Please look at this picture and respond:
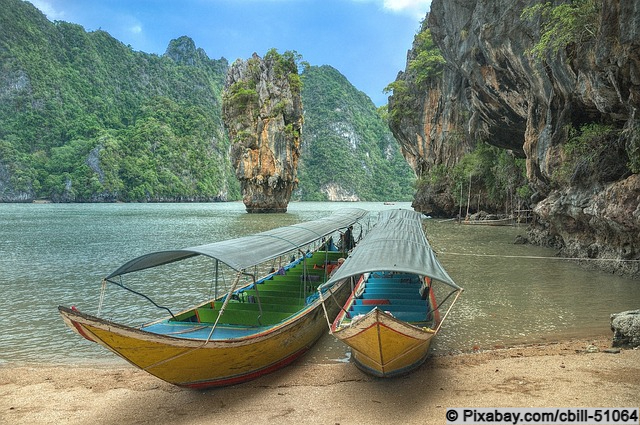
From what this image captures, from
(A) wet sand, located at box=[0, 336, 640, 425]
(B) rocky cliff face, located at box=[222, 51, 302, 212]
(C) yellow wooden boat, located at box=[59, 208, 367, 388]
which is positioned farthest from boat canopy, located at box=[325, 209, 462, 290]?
(B) rocky cliff face, located at box=[222, 51, 302, 212]

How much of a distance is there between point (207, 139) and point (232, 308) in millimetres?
Result: 119285

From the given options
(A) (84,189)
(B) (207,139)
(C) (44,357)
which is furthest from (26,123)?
(C) (44,357)

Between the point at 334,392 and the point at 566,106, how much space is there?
45.6 ft

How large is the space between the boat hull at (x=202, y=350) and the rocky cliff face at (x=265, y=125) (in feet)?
163

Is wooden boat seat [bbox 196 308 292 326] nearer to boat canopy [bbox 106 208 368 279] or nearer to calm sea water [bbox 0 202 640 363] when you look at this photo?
calm sea water [bbox 0 202 640 363]

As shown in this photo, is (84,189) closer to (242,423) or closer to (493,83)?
(493,83)

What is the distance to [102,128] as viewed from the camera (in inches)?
4291

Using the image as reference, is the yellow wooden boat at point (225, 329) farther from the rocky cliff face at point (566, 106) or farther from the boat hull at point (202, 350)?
the rocky cliff face at point (566, 106)

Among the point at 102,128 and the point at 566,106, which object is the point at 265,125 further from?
the point at 102,128

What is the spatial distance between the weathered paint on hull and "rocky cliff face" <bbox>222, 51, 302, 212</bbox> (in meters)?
50.5

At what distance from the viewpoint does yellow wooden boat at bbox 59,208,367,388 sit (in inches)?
199

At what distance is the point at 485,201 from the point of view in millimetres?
38188

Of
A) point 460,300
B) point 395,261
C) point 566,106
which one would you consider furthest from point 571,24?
point 395,261

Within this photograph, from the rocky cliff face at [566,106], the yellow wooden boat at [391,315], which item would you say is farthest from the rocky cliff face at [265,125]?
the yellow wooden boat at [391,315]
